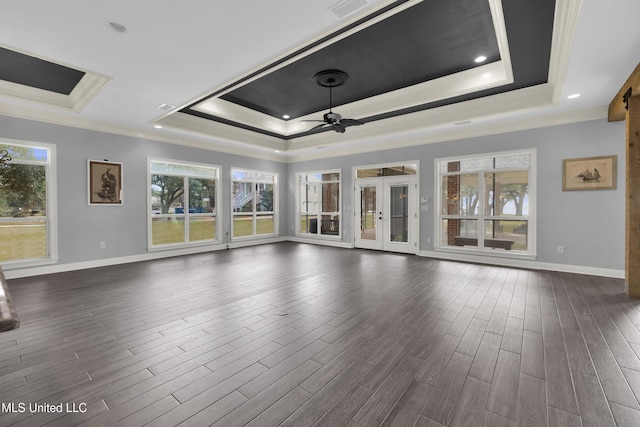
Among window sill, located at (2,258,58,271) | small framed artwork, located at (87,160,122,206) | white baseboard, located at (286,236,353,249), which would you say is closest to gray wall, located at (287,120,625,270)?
white baseboard, located at (286,236,353,249)

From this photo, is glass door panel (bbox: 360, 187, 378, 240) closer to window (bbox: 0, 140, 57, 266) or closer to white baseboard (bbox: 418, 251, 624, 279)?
white baseboard (bbox: 418, 251, 624, 279)

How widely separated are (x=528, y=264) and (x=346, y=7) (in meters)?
5.78

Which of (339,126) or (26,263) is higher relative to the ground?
(339,126)

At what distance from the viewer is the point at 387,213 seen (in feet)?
25.1

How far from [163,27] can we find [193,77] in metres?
1.05

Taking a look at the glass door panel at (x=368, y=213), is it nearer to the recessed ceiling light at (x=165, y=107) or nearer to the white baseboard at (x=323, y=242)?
the white baseboard at (x=323, y=242)

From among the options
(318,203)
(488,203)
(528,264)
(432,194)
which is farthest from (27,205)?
(528,264)

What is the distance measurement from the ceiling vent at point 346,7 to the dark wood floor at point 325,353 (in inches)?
115

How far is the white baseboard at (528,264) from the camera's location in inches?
193

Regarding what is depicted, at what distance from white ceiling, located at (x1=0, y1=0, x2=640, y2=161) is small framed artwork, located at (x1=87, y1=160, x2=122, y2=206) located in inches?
33.7

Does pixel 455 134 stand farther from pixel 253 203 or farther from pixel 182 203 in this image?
pixel 182 203

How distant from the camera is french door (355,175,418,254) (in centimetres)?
720

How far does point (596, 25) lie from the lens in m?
2.57

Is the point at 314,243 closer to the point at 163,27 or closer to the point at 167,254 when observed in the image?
the point at 167,254
